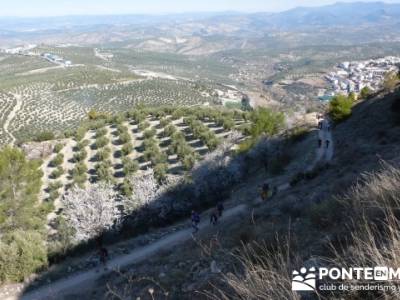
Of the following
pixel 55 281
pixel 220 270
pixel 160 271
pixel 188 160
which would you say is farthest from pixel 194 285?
pixel 188 160

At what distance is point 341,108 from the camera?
3375cm

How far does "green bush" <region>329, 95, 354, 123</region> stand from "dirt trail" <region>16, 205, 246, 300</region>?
740 inches

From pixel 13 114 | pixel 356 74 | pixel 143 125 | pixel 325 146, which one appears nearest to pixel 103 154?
pixel 143 125

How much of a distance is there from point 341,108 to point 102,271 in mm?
25253

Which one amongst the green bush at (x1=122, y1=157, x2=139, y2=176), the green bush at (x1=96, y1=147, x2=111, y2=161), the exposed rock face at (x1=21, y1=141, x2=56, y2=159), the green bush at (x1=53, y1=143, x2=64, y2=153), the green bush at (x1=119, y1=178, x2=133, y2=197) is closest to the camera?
the green bush at (x1=119, y1=178, x2=133, y2=197)

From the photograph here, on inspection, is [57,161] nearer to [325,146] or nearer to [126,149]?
[126,149]

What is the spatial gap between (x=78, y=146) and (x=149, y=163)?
8354 mm

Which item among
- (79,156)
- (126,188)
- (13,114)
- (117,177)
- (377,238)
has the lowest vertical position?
(13,114)

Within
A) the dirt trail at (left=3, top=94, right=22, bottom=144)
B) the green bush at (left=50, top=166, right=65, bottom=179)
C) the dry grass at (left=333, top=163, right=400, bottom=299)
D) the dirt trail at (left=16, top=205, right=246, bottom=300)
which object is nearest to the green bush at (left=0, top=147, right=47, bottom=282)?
the dirt trail at (left=16, top=205, right=246, bottom=300)

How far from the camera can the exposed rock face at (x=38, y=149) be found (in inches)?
1507

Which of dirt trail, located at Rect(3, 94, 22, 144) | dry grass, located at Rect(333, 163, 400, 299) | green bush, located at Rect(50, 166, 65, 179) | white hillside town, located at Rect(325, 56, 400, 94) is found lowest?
white hillside town, located at Rect(325, 56, 400, 94)

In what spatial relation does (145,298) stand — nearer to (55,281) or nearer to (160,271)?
(160,271)

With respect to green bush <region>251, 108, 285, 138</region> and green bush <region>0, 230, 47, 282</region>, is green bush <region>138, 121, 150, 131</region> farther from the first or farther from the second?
green bush <region>0, 230, 47, 282</region>

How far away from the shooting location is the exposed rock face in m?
38.3
